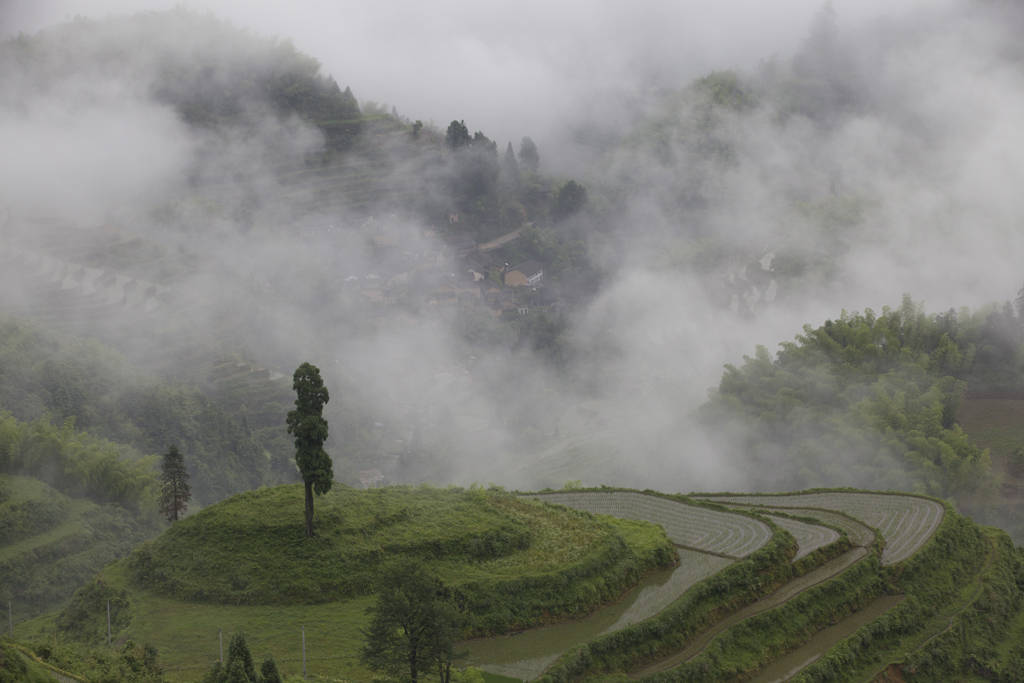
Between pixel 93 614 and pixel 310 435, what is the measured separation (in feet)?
28.5

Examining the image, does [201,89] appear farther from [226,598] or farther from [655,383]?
[226,598]

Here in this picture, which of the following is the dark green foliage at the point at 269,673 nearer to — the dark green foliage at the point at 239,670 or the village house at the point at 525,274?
the dark green foliage at the point at 239,670

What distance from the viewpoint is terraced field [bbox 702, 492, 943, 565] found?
3886 centimetres

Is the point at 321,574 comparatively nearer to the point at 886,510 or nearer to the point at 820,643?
the point at 820,643

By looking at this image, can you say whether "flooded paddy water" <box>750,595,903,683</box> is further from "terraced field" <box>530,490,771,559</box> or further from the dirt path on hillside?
"terraced field" <box>530,490,771,559</box>

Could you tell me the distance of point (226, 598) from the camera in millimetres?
29531

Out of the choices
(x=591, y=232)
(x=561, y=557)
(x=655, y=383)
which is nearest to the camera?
(x=561, y=557)

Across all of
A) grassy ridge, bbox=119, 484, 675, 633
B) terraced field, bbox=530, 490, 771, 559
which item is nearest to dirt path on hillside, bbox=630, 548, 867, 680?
terraced field, bbox=530, 490, 771, 559

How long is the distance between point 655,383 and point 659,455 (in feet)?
59.6

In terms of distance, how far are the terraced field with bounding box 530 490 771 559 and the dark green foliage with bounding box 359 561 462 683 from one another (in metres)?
14.2

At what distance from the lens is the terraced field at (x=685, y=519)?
118 ft

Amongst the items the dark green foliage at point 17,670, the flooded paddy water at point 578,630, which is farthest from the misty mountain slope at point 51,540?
the flooded paddy water at point 578,630

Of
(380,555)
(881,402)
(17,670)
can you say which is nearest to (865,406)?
(881,402)

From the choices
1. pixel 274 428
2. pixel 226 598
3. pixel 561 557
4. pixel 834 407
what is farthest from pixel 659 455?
pixel 226 598
